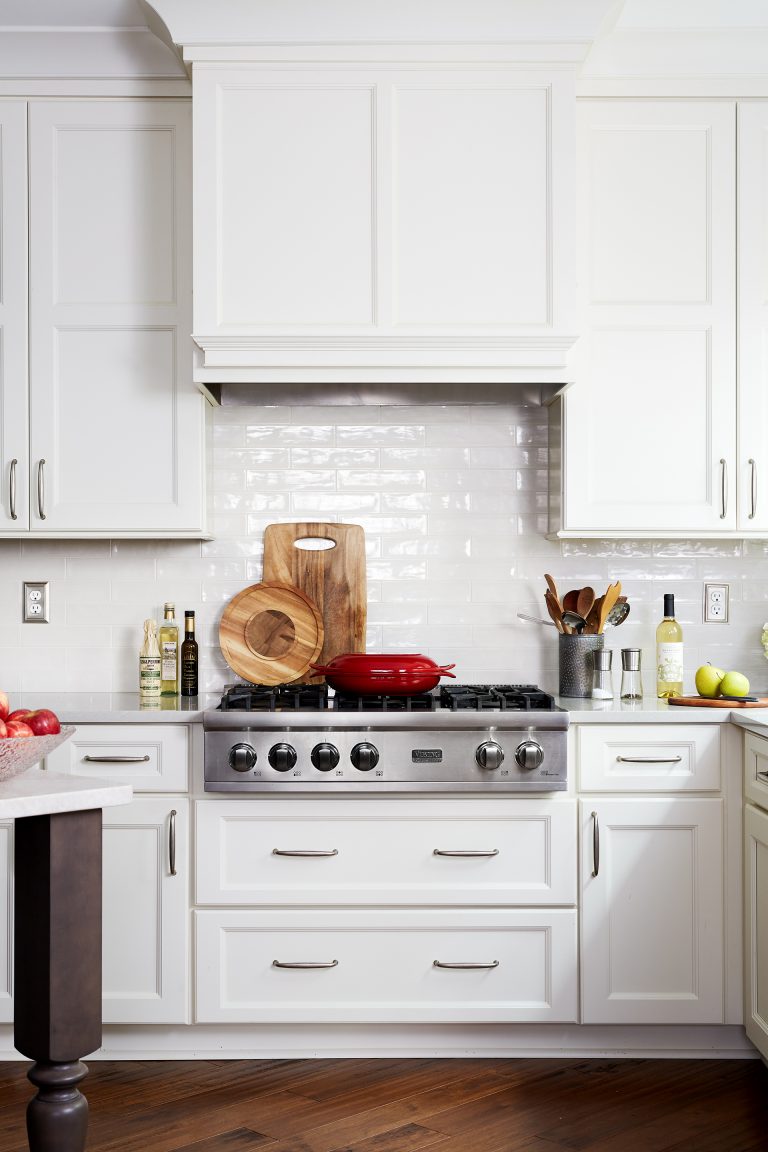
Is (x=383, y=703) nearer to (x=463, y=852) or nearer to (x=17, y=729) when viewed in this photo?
(x=463, y=852)

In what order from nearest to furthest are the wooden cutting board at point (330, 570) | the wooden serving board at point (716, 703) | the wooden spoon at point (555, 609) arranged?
the wooden serving board at point (716, 703)
the wooden spoon at point (555, 609)
the wooden cutting board at point (330, 570)

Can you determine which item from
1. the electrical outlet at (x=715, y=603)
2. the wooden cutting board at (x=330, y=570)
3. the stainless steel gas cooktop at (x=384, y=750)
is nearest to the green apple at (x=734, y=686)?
the electrical outlet at (x=715, y=603)

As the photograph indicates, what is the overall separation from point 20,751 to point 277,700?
1339mm

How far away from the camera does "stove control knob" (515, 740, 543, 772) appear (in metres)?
2.61

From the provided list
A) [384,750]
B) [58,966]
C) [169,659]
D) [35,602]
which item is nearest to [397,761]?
[384,750]

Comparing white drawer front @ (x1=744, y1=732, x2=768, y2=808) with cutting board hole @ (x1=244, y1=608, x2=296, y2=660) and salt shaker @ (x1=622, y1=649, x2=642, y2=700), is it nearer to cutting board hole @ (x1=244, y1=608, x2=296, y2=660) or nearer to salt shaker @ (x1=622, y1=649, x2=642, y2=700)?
salt shaker @ (x1=622, y1=649, x2=642, y2=700)

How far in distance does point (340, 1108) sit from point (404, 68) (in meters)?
2.71

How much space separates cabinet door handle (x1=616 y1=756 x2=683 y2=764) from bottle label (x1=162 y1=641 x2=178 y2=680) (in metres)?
1.35

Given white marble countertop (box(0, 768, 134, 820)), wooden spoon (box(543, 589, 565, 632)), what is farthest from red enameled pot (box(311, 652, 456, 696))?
white marble countertop (box(0, 768, 134, 820))

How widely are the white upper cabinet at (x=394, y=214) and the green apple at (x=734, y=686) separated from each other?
1009mm

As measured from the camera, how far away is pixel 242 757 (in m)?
2.60

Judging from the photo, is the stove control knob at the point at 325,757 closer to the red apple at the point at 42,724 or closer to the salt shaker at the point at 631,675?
the salt shaker at the point at 631,675

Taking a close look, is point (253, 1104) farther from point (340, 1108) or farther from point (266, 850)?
point (266, 850)

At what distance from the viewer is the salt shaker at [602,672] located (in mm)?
2971
